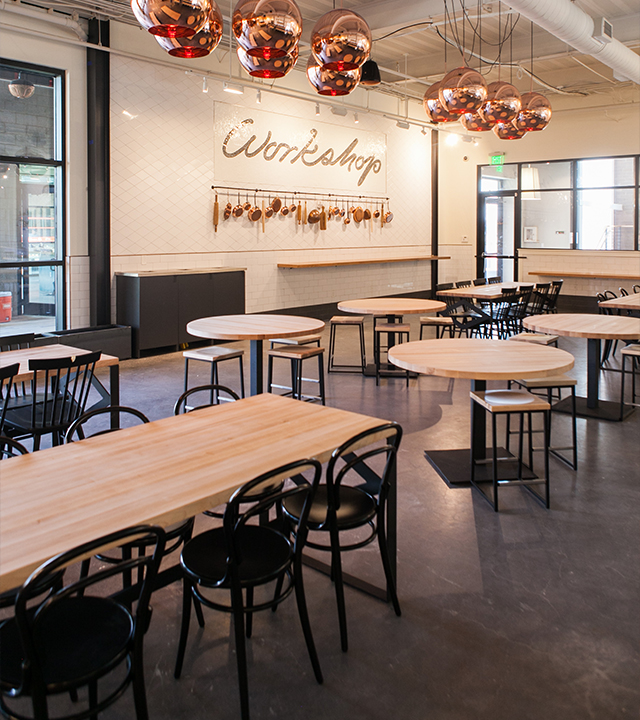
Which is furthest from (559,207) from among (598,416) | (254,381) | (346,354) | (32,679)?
(32,679)

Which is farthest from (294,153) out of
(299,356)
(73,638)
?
(73,638)

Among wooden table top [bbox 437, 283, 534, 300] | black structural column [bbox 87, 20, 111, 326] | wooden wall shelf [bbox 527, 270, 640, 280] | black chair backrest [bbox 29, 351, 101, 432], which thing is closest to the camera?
black chair backrest [bbox 29, 351, 101, 432]

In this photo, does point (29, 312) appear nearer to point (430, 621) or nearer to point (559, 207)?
point (430, 621)

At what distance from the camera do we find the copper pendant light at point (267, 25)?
9.84ft

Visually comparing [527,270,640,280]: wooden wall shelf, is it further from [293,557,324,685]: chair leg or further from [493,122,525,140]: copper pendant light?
[293,557,324,685]: chair leg

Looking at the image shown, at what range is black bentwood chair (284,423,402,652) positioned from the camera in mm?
2293

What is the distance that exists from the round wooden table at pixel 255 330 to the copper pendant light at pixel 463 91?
1.89m

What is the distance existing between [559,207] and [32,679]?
42.8ft

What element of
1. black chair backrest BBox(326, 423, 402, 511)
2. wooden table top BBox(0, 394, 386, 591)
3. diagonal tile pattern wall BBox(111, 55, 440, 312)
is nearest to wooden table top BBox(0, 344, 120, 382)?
wooden table top BBox(0, 394, 386, 591)

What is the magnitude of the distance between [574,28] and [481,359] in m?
4.78

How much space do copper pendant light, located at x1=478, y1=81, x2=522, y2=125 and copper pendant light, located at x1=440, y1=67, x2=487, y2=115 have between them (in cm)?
63

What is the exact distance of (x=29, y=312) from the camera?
24.2 feet

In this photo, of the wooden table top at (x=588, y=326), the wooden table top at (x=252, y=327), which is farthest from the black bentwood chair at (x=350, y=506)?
the wooden table top at (x=588, y=326)

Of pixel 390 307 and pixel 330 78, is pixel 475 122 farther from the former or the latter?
pixel 330 78
